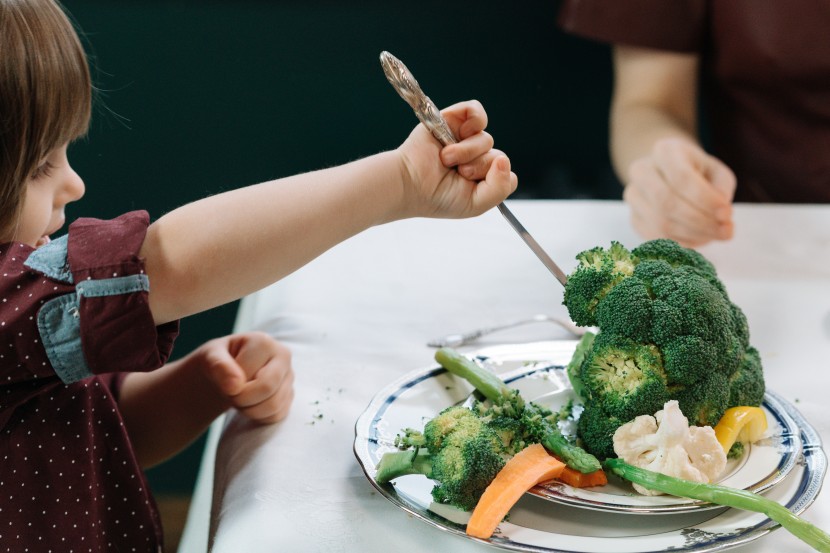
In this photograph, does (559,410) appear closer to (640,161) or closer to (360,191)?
(360,191)

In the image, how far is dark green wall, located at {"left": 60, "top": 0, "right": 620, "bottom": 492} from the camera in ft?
5.37

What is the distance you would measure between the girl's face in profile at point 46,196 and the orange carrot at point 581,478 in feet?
1.39

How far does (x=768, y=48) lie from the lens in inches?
55.6

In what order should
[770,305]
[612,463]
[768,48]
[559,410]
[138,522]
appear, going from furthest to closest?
[768,48] → [770,305] → [138,522] → [559,410] → [612,463]

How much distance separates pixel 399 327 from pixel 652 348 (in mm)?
337

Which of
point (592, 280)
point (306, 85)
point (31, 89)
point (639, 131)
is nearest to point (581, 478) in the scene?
point (592, 280)

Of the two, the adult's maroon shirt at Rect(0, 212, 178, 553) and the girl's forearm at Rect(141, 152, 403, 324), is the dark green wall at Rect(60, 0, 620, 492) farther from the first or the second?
the girl's forearm at Rect(141, 152, 403, 324)

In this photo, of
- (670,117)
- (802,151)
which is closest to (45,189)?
(670,117)

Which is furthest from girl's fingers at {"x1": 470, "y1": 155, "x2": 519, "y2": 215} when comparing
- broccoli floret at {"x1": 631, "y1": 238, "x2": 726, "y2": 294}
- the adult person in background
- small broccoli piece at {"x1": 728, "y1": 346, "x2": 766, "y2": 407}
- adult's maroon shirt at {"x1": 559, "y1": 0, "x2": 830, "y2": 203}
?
adult's maroon shirt at {"x1": 559, "y1": 0, "x2": 830, "y2": 203}

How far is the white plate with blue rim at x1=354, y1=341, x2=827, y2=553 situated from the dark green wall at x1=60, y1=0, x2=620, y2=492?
98cm

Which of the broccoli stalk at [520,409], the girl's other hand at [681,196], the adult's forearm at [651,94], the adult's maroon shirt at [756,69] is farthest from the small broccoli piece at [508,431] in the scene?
the adult's maroon shirt at [756,69]

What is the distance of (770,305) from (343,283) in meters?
0.46

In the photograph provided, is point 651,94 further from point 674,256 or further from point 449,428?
point 449,428

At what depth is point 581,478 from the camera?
0.58 m
